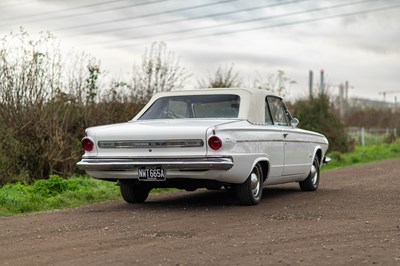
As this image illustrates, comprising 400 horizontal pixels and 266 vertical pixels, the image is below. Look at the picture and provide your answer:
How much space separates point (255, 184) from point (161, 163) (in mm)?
1538

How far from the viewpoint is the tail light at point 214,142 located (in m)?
8.92

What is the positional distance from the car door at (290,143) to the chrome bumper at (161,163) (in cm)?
215

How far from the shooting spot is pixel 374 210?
929 cm

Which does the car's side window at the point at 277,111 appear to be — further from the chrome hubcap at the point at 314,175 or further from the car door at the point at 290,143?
the chrome hubcap at the point at 314,175

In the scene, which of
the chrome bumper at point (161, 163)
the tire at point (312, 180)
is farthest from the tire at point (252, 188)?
the tire at point (312, 180)

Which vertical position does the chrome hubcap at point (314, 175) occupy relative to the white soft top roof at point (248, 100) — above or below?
below

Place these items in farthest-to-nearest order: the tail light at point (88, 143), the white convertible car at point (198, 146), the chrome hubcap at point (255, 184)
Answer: the chrome hubcap at point (255, 184)
the tail light at point (88, 143)
the white convertible car at point (198, 146)

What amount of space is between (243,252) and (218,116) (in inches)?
167

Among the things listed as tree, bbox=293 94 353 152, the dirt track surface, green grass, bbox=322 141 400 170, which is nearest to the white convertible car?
the dirt track surface

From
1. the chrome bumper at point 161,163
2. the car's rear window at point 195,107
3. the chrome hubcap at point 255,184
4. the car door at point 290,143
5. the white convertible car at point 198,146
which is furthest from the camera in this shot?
the car door at point 290,143

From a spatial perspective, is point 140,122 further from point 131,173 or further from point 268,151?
point 268,151

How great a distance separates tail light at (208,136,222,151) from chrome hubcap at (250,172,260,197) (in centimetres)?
101

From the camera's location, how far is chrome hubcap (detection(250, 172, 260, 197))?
9.77 m

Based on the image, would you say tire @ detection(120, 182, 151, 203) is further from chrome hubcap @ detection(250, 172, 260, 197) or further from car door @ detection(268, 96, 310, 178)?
car door @ detection(268, 96, 310, 178)
